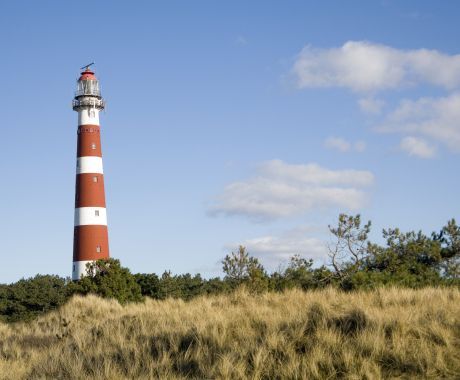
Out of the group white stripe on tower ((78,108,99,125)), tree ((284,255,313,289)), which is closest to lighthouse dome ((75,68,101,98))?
white stripe on tower ((78,108,99,125))

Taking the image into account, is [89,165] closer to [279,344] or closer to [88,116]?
[88,116]

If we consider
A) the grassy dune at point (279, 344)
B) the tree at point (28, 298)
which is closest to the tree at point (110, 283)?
the tree at point (28, 298)

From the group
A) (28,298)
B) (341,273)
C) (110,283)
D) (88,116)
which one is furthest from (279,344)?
(28,298)

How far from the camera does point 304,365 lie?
10.7 metres

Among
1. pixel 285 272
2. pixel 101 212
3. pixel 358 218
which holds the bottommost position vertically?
pixel 285 272

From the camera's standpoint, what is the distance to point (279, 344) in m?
11.8

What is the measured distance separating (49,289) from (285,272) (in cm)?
2854

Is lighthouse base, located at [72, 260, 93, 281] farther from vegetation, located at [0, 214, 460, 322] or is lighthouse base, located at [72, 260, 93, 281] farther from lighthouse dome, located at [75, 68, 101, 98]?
lighthouse dome, located at [75, 68, 101, 98]

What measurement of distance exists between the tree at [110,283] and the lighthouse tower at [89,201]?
3.75 meters

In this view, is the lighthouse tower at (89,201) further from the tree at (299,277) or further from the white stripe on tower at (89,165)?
the tree at (299,277)

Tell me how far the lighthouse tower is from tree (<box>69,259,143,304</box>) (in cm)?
375

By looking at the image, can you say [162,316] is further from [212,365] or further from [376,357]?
[376,357]

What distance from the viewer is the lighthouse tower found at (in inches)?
1673

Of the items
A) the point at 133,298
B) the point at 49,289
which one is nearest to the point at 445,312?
the point at 133,298
